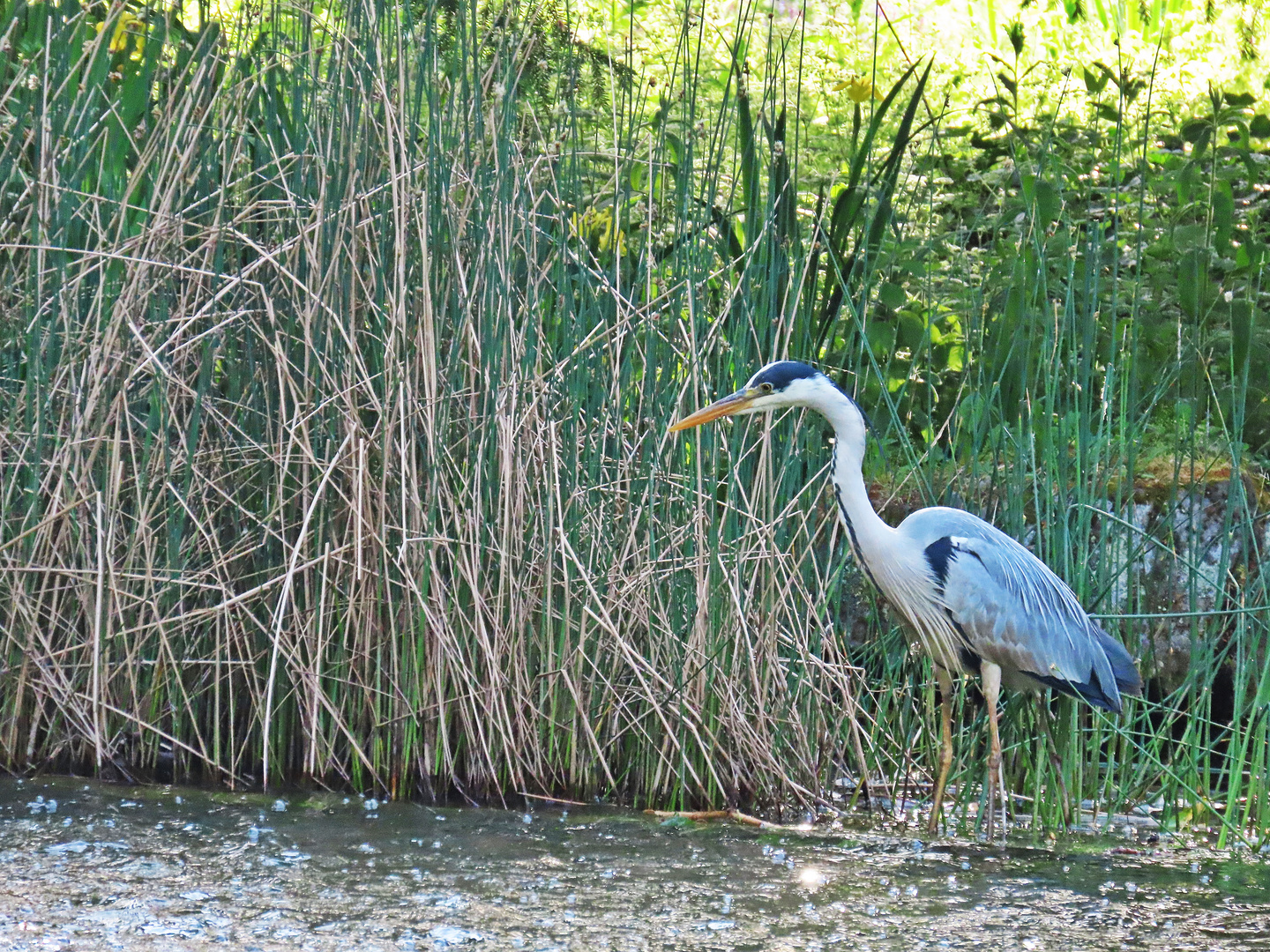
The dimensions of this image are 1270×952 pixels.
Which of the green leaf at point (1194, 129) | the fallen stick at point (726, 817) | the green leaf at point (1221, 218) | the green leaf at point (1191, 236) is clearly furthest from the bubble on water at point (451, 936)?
the green leaf at point (1194, 129)

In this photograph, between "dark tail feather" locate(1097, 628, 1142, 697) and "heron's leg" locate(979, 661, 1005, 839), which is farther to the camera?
"dark tail feather" locate(1097, 628, 1142, 697)

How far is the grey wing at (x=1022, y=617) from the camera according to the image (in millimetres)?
3330

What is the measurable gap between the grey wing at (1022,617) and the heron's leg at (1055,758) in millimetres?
123

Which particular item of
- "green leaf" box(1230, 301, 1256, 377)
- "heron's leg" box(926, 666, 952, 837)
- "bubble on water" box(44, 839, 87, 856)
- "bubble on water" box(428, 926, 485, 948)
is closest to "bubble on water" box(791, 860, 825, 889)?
"heron's leg" box(926, 666, 952, 837)

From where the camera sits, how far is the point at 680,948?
2318 millimetres

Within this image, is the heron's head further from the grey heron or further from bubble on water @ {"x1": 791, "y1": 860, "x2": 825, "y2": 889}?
bubble on water @ {"x1": 791, "y1": 860, "x2": 825, "y2": 889}

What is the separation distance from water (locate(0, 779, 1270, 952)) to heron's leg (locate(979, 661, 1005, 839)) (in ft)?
0.35

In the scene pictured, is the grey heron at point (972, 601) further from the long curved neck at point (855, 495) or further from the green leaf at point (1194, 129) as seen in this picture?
the green leaf at point (1194, 129)

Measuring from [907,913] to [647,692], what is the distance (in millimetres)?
780

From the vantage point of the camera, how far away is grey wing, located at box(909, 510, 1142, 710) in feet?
10.9

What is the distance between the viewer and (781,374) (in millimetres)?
3201

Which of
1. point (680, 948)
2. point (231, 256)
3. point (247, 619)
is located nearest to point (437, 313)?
point (231, 256)

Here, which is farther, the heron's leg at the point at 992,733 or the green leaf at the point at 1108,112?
the green leaf at the point at 1108,112

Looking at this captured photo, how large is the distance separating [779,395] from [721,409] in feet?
0.46
